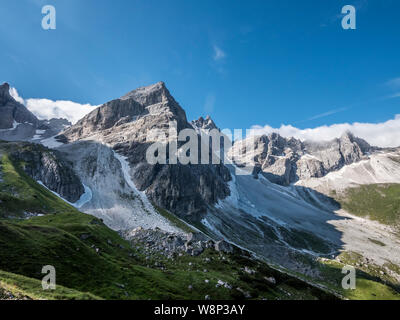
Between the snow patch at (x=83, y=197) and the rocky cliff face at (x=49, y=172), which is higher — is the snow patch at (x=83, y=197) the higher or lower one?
the lower one

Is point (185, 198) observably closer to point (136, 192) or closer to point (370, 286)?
point (136, 192)

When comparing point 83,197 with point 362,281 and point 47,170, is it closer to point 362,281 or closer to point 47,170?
point 47,170

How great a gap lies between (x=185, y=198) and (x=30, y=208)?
106 meters

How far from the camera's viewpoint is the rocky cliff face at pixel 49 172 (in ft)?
388

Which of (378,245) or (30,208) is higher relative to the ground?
(30,208)

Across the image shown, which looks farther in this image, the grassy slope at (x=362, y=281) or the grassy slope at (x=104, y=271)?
the grassy slope at (x=362, y=281)

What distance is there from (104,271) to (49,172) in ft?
363

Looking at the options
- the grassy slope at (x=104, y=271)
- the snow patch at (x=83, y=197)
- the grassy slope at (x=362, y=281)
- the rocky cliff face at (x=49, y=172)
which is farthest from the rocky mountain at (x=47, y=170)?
the grassy slope at (x=362, y=281)

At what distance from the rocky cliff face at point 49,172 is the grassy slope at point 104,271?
202 ft

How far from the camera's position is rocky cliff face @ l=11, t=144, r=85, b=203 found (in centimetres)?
11825

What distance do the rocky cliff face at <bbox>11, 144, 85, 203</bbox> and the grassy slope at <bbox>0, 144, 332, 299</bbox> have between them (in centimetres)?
6147

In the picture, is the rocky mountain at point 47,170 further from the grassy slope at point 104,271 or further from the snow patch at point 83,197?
the grassy slope at point 104,271

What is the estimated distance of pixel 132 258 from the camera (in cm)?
5131
